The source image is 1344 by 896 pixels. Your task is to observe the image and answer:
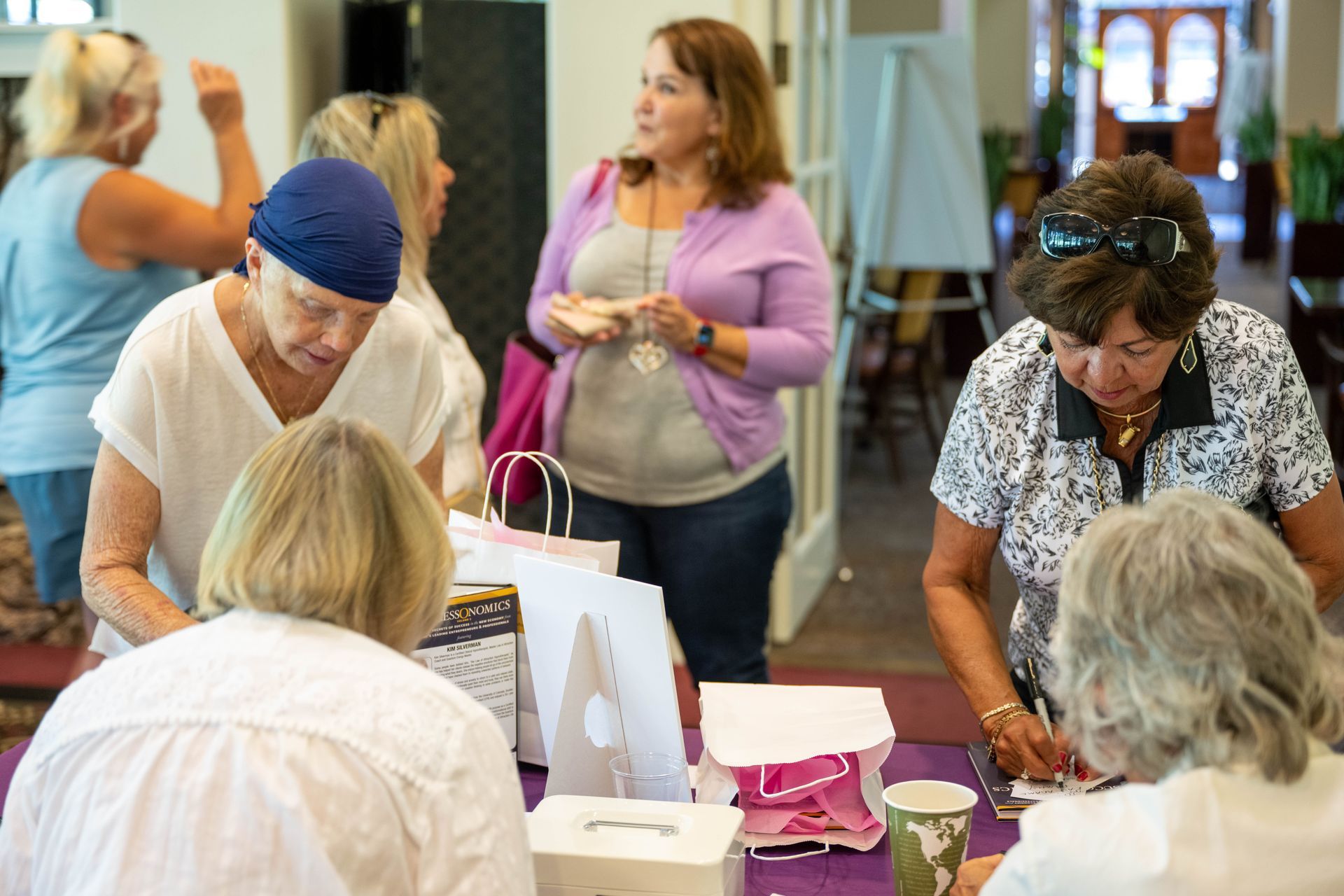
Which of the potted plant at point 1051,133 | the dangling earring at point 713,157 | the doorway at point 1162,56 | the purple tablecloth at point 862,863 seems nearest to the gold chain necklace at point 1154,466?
the purple tablecloth at point 862,863

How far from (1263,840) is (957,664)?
782 millimetres

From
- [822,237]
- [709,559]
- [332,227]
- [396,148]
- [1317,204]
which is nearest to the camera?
[332,227]

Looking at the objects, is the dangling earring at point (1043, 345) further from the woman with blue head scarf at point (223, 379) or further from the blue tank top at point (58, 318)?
the blue tank top at point (58, 318)

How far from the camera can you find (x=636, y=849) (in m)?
1.31

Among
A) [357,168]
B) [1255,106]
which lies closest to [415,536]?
[357,168]

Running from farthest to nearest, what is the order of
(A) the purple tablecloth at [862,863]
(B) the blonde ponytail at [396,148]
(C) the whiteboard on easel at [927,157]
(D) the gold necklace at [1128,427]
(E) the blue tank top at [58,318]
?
1. (C) the whiteboard on easel at [927,157]
2. (E) the blue tank top at [58,318]
3. (B) the blonde ponytail at [396,148]
4. (D) the gold necklace at [1128,427]
5. (A) the purple tablecloth at [862,863]

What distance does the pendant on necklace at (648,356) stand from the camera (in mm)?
2650

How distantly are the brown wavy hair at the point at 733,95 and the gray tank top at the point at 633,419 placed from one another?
0.53 feet

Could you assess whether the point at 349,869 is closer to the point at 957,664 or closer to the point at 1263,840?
the point at 1263,840

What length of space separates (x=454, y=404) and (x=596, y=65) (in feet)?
4.57

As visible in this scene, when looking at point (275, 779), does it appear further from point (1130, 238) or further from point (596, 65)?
point (596, 65)

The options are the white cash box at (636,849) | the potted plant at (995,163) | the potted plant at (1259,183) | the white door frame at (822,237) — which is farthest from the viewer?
the potted plant at (1259,183)

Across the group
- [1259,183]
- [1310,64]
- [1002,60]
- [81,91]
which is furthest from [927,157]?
[1310,64]

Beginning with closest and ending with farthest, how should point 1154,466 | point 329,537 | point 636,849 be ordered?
1. point 329,537
2. point 636,849
3. point 1154,466
